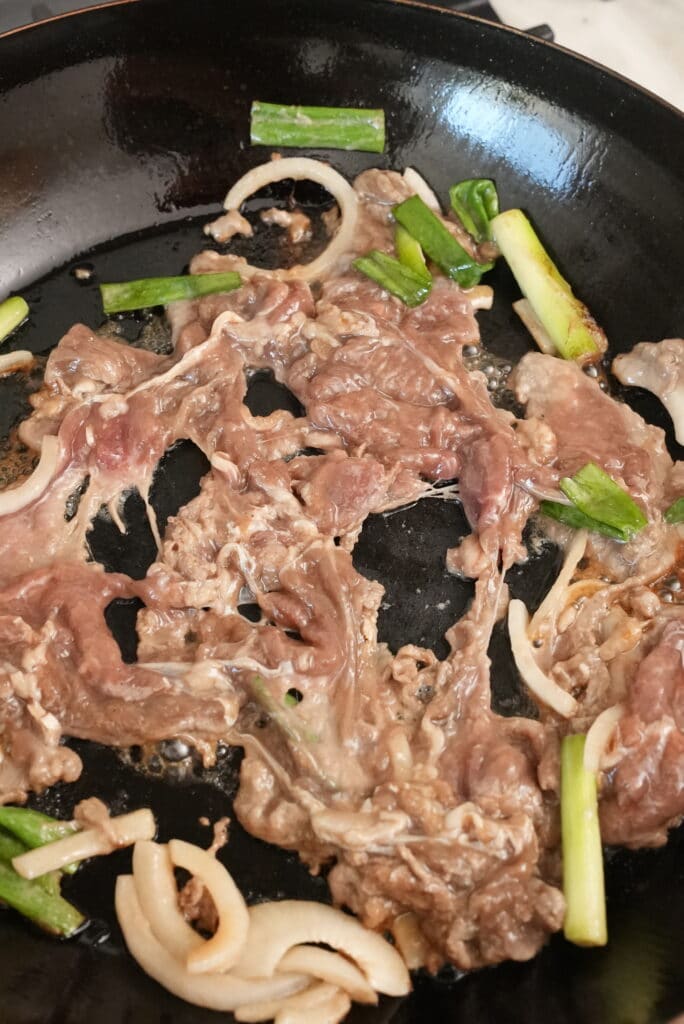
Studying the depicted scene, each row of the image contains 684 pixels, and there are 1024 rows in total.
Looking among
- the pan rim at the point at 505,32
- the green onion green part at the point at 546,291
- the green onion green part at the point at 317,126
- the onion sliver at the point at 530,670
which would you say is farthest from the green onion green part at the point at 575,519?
the green onion green part at the point at 317,126

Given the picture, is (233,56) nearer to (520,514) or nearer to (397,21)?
(397,21)

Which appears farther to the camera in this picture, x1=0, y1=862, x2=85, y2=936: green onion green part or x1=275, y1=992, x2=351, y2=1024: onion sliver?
x1=0, y1=862, x2=85, y2=936: green onion green part

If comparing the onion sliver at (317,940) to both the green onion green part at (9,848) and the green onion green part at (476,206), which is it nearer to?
the green onion green part at (9,848)

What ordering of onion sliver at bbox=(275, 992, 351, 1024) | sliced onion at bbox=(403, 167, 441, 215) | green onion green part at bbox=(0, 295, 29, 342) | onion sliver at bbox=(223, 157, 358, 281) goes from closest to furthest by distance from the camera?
onion sliver at bbox=(275, 992, 351, 1024), green onion green part at bbox=(0, 295, 29, 342), onion sliver at bbox=(223, 157, 358, 281), sliced onion at bbox=(403, 167, 441, 215)

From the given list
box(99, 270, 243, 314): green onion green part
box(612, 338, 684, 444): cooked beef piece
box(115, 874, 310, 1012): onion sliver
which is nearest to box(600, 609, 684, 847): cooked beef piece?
box(115, 874, 310, 1012): onion sliver

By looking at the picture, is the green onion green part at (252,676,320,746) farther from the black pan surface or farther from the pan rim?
the pan rim
